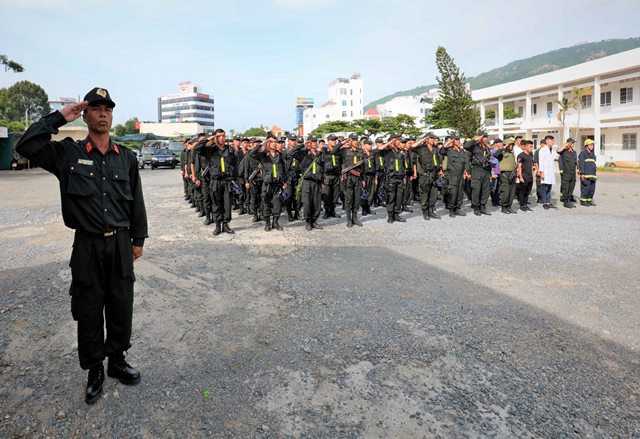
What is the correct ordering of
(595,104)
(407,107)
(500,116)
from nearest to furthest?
(595,104) < (500,116) < (407,107)

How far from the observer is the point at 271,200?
8.92 metres

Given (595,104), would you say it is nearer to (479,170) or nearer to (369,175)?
(479,170)

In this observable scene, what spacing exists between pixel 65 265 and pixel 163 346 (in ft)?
10.4

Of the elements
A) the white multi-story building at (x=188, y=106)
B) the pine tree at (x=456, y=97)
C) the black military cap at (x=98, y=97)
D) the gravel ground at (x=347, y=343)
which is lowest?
the gravel ground at (x=347, y=343)

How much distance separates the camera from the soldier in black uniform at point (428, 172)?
9.96 metres

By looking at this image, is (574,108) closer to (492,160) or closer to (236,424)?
(492,160)

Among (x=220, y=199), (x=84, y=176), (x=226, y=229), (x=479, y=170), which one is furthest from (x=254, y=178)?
(x=84, y=176)

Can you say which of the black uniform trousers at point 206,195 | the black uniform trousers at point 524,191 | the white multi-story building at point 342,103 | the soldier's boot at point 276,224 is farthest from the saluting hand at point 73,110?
the white multi-story building at point 342,103

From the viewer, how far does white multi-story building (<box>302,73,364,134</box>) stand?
10369cm

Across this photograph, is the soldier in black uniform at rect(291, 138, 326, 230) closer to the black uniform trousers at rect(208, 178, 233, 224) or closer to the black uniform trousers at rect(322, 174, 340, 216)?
the black uniform trousers at rect(322, 174, 340, 216)

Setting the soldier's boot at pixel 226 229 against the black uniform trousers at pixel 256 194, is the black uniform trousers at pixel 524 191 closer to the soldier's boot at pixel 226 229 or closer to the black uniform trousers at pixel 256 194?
the black uniform trousers at pixel 256 194

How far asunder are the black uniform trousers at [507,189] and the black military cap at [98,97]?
9.58 meters

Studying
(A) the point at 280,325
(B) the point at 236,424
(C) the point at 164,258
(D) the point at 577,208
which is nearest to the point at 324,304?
(A) the point at 280,325

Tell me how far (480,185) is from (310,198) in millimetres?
4217
